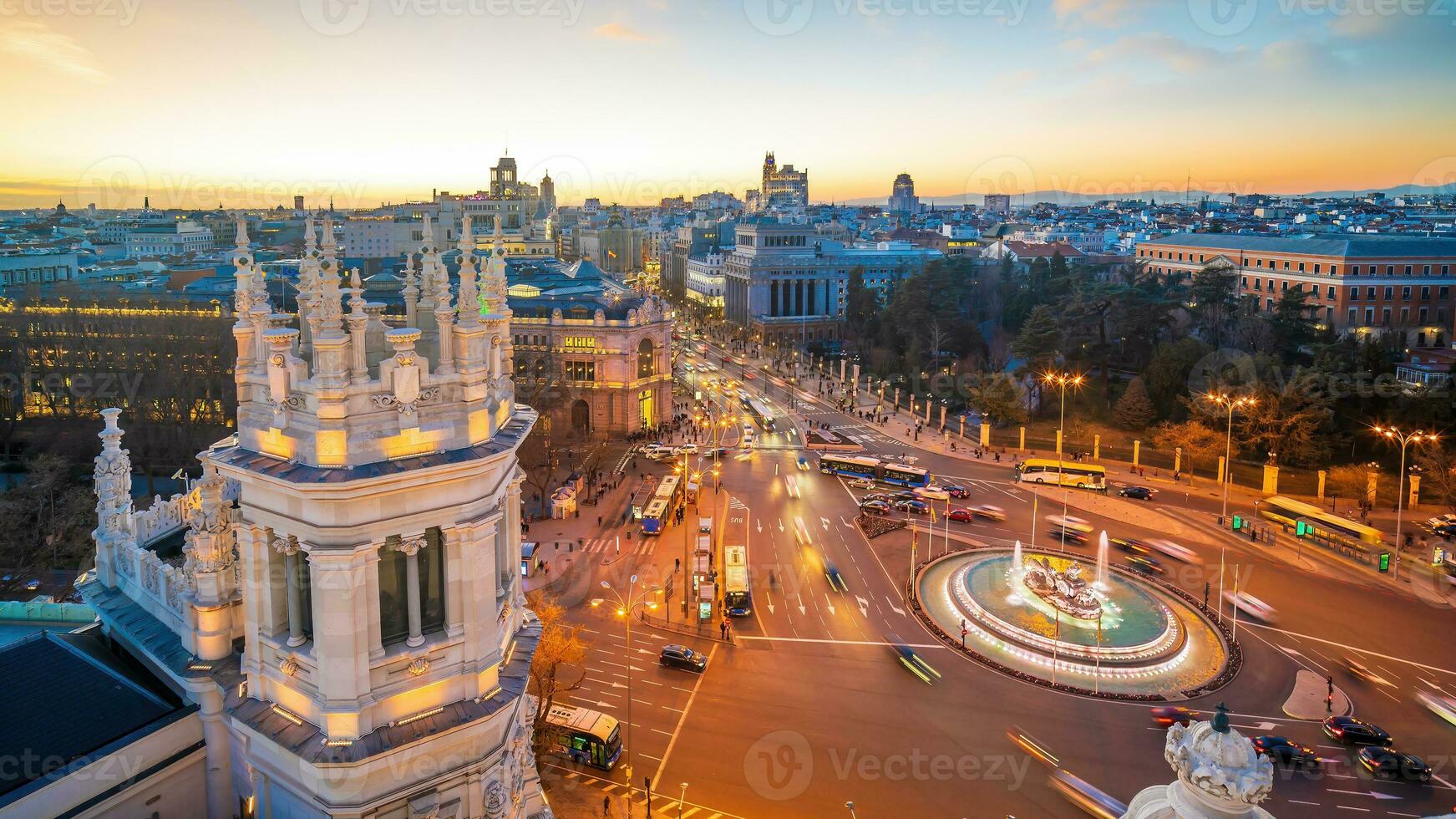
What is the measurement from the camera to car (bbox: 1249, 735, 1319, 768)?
28.9 metres

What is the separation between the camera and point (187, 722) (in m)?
14.3

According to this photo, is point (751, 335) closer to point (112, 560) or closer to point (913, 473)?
point (913, 473)

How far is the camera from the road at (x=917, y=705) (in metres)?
27.7

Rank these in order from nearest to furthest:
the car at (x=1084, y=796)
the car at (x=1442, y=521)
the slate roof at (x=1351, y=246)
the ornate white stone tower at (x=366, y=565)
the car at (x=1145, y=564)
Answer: the ornate white stone tower at (x=366, y=565) → the car at (x=1084, y=796) → the car at (x=1145, y=564) → the car at (x=1442, y=521) → the slate roof at (x=1351, y=246)

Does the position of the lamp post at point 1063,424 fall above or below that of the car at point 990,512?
above

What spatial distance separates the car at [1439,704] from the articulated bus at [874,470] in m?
31.0

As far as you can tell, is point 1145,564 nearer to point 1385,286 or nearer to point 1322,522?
point 1322,522

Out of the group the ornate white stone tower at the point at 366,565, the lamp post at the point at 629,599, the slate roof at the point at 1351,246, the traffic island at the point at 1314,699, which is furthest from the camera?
the slate roof at the point at 1351,246

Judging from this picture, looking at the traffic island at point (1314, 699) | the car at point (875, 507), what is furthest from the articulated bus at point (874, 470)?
the traffic island at point (1314, 699)

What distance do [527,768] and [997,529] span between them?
42.2 meters

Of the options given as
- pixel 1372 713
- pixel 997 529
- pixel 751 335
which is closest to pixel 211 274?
pixel 751 335

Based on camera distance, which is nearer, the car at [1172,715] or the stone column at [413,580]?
the stone column at [413,580]

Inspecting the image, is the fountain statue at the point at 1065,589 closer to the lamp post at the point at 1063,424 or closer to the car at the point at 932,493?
the lamp post at the point at 1063,424

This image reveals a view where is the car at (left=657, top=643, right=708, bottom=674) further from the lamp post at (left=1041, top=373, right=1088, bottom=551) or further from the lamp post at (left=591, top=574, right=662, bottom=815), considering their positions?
the lamp post at (left=1041, top=373, right=1088, bottom=551)
